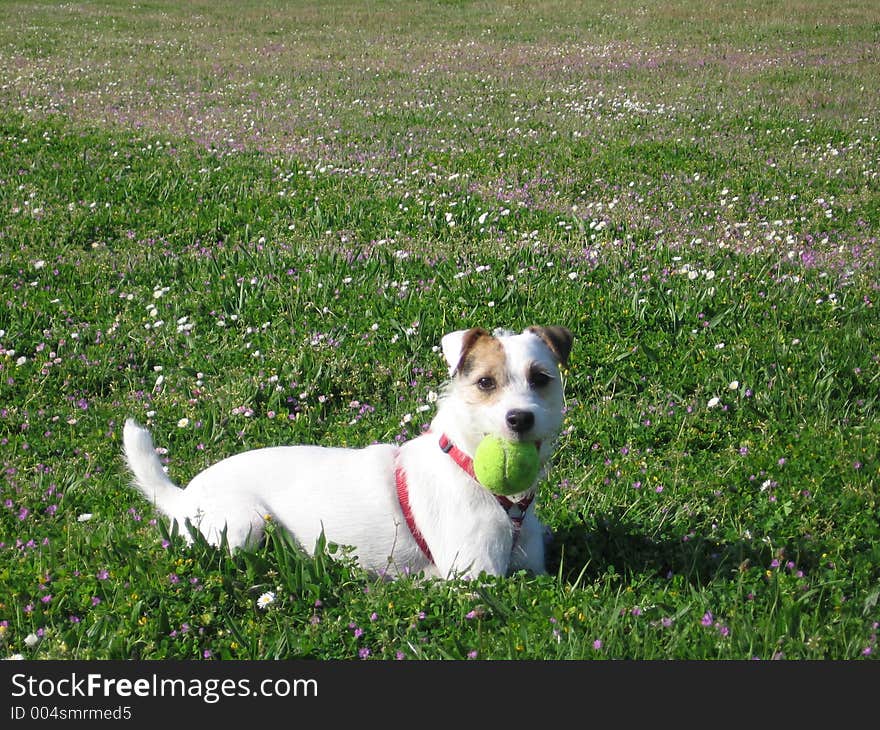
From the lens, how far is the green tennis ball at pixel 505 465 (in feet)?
13.9

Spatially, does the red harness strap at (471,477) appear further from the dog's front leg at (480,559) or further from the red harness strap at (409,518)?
the dog's front leg at (480,559)

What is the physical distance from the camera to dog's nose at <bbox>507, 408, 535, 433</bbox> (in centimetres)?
420

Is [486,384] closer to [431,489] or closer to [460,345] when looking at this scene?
[460,345]

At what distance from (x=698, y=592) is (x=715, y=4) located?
111ft

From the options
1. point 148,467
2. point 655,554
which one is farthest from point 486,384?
point 148,467

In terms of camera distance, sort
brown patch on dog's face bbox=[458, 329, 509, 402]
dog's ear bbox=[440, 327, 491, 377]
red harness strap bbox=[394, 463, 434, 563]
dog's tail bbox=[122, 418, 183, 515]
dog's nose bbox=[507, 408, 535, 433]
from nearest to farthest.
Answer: dog's nose bbox=[507, 408, 535, 433] < brown patch on dog's face bbox=[458, 329, 509, 402] < dog's ear bbox=[440, 327, 491, 377] < red harness strap bbox=[394, 463, 434, 563] < dog's tail bbox=[122, 418, 183, 515]

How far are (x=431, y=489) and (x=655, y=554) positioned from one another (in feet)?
4.38

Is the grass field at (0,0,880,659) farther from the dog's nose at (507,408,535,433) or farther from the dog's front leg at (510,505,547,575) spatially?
the dog's nose at (507,408,535,433)

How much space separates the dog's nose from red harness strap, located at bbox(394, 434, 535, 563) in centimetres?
40

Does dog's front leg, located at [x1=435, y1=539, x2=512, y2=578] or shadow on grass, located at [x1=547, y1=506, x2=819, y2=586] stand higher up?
dog's front leg, located at [x1=435, y1=539, x2=512, y2=578]

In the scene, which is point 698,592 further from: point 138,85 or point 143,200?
point 138,85

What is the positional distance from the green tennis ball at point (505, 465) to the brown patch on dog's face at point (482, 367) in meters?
0.25

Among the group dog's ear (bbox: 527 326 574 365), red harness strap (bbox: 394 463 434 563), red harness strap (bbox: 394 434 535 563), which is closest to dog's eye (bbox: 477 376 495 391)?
red harness strap (bbox: 394 434 535 563)

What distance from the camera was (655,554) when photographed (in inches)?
193
